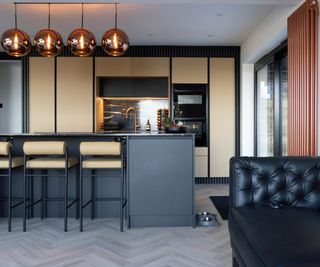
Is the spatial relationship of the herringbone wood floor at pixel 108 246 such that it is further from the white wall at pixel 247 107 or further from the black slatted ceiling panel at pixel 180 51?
the black slatted ceiling panel at pixel 180 51

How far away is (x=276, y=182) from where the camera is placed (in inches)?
100.0

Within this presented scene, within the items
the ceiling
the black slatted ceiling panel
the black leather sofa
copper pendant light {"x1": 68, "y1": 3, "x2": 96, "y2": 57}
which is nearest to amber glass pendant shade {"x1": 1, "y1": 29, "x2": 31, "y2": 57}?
copper pendant light {"x1": 68, "y1": 3, "x2": 96, "y2": 57}

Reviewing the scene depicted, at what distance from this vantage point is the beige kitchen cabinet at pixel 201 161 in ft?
21.6

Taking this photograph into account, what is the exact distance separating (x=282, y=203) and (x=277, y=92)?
2.72m

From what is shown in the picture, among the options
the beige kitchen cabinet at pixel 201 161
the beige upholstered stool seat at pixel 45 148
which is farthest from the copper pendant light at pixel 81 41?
the beige kitchen cabinet at pixel 201 161

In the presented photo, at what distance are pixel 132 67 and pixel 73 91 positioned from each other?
1246mm

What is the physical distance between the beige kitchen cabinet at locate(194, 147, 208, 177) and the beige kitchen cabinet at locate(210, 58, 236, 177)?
120 millimetres

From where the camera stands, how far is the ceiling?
4.49m

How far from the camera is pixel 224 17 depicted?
191 inches

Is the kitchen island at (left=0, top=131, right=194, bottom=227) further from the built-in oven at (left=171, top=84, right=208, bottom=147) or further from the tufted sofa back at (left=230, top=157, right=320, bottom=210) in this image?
the built-in oven at (left=171, top=84, right=208, bottom=147)

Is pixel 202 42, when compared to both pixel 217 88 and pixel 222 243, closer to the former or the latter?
pixel 217 88

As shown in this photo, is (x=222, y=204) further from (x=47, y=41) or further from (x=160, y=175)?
(x=47, y=41)

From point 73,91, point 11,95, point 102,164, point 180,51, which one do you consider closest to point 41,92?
point 73,91

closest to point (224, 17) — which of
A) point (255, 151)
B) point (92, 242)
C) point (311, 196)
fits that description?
point (255, 151)
